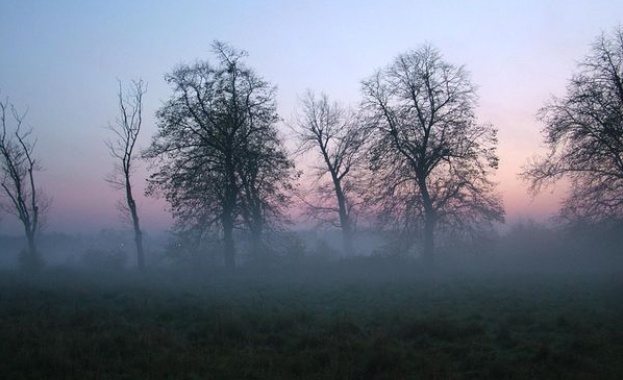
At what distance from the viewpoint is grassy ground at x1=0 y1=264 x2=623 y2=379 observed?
340 inches

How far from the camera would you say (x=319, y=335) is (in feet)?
35.8

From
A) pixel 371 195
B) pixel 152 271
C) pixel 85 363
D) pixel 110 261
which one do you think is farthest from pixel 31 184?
pixel 85 363

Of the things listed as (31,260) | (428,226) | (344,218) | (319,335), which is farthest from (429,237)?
(31,260)

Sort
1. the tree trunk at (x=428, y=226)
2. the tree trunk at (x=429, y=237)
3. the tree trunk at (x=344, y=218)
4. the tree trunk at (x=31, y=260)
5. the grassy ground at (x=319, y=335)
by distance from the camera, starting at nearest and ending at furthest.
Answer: the grassy ground at (x=319, y=335) < the tree trunk at (x=428, y=226) < the tree trunk at (x=429, y=237) < the tree trunk at (x=31, y=260) < the tree trunk at (x=344, y=218)

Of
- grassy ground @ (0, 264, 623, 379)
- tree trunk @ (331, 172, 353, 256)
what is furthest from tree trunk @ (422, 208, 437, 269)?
tree trunk @ (331, 172, 353, 256)

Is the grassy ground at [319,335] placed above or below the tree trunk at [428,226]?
below

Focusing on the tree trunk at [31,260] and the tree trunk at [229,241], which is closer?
the tree trunk at [229,241]

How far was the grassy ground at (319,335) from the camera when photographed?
8.64 meters

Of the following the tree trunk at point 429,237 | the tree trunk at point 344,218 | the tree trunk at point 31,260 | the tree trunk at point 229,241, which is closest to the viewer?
the tree trunk at point 429,237

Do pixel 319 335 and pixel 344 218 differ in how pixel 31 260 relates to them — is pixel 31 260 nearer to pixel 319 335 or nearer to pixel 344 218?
pixel 344 218

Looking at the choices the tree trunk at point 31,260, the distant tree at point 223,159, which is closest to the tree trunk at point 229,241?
the distant tree at point 223,159

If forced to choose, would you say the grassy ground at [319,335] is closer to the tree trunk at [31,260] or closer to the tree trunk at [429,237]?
the tree trunk at [429,237]

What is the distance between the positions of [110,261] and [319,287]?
81.9 feet

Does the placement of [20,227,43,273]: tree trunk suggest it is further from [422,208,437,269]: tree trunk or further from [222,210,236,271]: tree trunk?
[422,208,437,269]: tree trunk
